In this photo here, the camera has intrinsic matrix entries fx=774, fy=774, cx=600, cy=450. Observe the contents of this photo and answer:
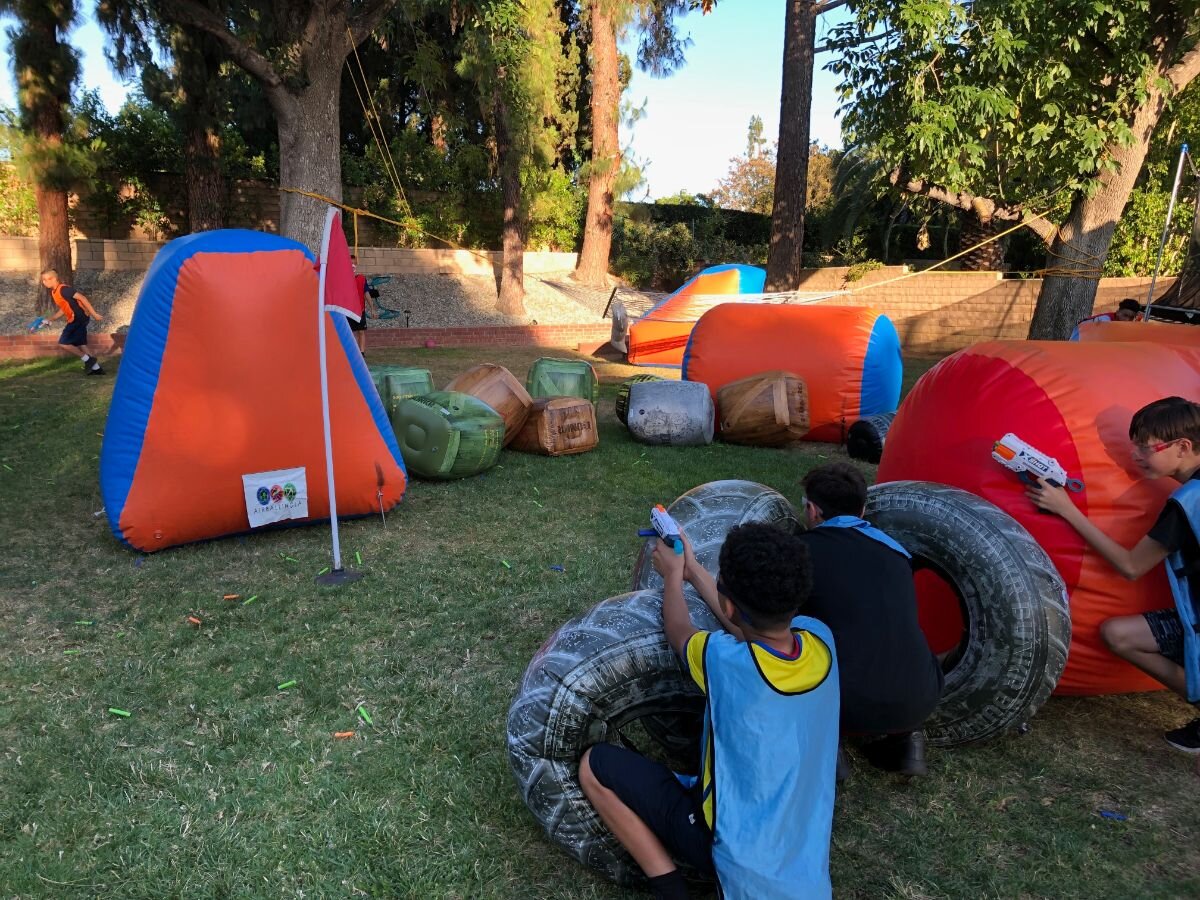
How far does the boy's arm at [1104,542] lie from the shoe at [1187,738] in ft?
2.31

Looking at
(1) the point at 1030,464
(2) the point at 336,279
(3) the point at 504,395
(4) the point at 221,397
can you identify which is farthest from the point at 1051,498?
(3) the point at 504,395

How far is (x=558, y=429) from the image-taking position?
7.17 metres

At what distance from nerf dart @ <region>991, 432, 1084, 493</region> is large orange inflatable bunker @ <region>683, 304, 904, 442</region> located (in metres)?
4.90

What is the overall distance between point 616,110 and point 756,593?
802 inches

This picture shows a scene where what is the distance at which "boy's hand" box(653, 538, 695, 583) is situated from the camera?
2.43 meters

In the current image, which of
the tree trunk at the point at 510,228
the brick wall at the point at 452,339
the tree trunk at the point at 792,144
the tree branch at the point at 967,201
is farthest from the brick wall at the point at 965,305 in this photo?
the tree trunk at the point at 510,228

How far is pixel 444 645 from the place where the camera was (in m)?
3.73

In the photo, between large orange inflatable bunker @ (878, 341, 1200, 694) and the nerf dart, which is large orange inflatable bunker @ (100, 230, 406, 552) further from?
the nerf dart

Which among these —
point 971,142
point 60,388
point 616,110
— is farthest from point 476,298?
point 971,142

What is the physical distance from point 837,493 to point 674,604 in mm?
806

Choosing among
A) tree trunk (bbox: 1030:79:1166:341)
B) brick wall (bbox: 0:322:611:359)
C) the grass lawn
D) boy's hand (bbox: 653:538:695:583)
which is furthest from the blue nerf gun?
brick wall (bbox: 0:322:611:359)

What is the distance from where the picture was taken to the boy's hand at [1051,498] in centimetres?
307

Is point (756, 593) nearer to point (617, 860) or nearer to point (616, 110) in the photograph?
point (617, 860)

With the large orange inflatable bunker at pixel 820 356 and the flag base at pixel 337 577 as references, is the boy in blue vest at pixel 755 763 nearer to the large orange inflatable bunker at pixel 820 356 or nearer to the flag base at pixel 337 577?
the flag base at pixel 337 577
